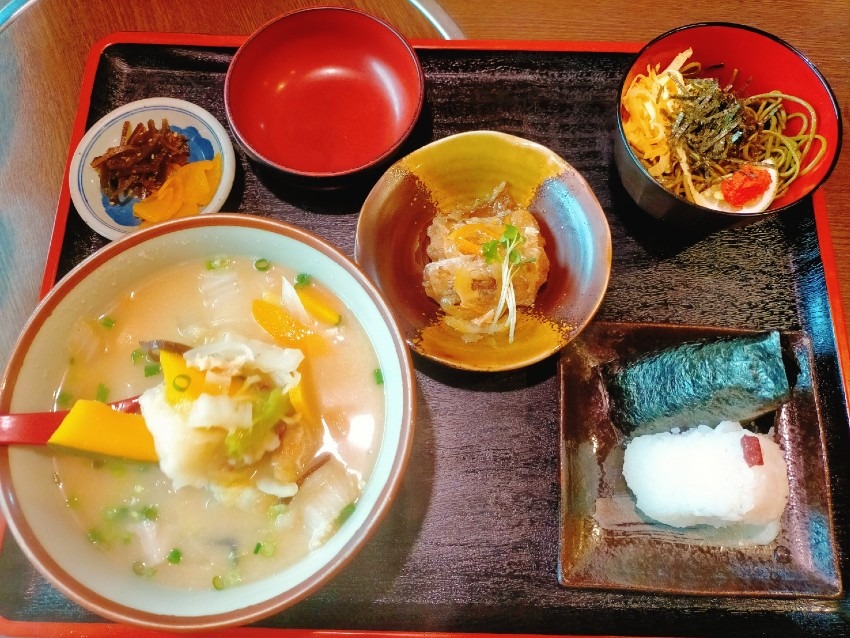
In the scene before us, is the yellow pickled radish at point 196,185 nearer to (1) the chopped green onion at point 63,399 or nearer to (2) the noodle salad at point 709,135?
(1) the chopped green onion at point 63,399

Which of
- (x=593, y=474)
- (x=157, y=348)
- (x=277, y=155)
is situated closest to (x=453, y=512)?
(x=593, y=474)

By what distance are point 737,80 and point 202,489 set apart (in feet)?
6.19

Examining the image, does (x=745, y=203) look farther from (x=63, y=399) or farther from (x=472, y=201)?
(x=63, y=399)

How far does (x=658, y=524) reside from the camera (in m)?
1.53

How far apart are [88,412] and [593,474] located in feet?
3.80

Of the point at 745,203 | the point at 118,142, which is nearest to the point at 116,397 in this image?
the point at 118,142

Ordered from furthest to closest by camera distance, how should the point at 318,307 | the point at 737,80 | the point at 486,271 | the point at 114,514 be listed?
the point at 737,80, the point at 486,271, the point at 318,307, the point at 114,514

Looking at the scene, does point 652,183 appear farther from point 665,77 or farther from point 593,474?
point 593,474

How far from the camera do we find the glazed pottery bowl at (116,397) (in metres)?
1.13

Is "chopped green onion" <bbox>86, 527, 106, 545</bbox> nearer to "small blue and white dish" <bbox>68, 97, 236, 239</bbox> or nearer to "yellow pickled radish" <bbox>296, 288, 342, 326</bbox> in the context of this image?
"yellow pickled radish" <bbox>296, 288, 342, 326</bbox>

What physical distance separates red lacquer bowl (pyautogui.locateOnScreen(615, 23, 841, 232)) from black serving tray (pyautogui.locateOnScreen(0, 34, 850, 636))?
14 centimetres

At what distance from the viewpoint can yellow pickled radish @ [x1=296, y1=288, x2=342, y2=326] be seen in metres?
1.39

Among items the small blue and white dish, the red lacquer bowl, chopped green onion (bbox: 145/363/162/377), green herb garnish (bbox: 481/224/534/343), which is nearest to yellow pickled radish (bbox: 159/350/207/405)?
chopped green onion (bbox: 145/363/162/377)

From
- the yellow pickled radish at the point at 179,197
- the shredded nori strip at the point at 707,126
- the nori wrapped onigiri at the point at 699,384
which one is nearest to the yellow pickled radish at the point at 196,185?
the yellow pickled radish at the point at 179,197
